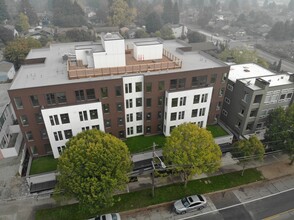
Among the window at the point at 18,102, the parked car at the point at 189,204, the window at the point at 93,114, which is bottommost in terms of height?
the parked car at the point at 189,204

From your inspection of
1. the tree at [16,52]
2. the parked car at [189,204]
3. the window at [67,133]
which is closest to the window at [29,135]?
the window at [67,133]

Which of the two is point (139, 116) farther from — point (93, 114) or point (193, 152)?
point (193, 152)

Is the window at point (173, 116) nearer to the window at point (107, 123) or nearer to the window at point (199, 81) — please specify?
the window at point (199, 81)

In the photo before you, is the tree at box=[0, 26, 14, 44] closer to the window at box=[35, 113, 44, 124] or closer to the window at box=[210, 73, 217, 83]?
the window at box=[35, 113, 44, 124]

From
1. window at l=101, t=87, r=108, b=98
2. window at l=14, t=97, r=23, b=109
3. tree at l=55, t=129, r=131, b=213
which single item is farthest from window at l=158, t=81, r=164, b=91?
window at l=14, t=97, r=23, b=109

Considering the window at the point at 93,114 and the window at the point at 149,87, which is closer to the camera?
the window at the point at 93,114

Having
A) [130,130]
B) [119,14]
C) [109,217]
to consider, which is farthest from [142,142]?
[119,14]
